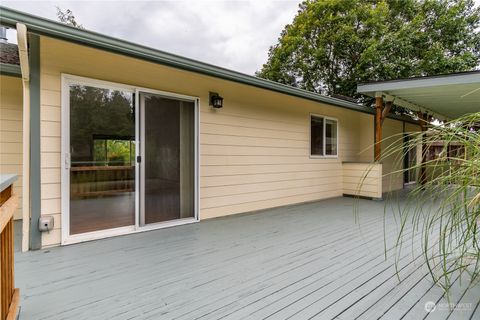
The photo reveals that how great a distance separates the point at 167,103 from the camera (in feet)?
13.5

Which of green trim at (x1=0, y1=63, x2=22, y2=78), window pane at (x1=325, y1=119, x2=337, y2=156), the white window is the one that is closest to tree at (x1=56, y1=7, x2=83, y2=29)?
green trim at (x1=0, y1=63, x2=22, y2=78)

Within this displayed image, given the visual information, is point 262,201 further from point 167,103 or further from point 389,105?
point 389,105

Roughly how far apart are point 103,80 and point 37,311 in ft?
8.69

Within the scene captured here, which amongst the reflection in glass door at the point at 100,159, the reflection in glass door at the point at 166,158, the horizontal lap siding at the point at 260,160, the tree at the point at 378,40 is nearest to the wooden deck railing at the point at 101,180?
the reflection in glass door at the point at 100,159

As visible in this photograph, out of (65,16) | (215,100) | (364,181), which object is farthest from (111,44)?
(65,16)

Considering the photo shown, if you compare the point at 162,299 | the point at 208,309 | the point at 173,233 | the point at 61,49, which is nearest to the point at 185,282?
the point at 162,299

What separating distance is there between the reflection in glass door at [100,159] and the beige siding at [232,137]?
0.18 metres

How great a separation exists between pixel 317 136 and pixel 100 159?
492 cm

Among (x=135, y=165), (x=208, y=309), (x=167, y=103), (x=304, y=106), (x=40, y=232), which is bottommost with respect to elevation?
(x=208, y=309)

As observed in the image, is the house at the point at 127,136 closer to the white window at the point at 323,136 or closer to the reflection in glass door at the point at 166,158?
the reflection in glass door at the point at 166,158

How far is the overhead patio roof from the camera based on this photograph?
505 cm

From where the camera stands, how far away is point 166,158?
406 cm

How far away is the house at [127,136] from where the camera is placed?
304 centimetres

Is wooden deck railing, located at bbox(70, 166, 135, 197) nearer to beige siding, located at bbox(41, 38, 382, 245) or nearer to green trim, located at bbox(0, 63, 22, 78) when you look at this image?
beige siding, located at bbox(41, 38, 382, 245)
